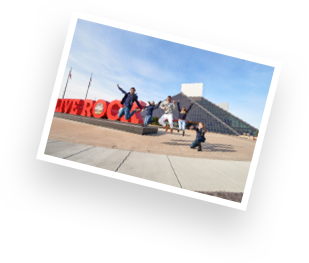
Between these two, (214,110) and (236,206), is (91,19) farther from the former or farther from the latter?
(214,110)

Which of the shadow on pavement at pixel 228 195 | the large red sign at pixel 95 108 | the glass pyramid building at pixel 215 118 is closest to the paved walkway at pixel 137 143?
the shadow on pavement at pixel 228 195

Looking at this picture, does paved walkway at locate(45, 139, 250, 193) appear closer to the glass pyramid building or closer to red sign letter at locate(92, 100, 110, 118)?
red sign letter at locate(92, 100, 110, 118)

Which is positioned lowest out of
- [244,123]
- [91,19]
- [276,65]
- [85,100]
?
[85,100]

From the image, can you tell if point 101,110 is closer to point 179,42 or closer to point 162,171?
point 179,42

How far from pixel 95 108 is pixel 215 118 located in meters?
39.9

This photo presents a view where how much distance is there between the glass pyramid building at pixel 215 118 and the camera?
127ft

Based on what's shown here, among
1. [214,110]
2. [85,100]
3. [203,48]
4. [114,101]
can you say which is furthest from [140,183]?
[214,110]

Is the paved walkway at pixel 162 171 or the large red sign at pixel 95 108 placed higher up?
the large red sign at pixel 95 108

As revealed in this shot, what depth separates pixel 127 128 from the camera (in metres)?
8.72

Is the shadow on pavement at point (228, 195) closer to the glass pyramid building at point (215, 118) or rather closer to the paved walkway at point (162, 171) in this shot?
the paved walkway at point (162, 171)

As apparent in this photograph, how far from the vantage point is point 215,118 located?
1613 inches

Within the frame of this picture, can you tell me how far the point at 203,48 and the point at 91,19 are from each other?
3034 millimetres

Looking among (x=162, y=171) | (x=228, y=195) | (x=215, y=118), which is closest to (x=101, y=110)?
(x=162, y=171)

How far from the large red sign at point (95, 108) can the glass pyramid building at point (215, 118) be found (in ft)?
93.8
